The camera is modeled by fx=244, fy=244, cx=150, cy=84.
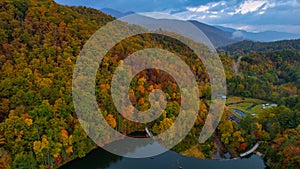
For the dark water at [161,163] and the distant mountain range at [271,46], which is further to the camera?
the distant mountain range at [271,46]

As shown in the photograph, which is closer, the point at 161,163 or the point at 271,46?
the point at 161,163

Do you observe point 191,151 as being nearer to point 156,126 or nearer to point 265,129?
point 156,126

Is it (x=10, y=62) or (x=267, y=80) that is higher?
(x=10, y=62)

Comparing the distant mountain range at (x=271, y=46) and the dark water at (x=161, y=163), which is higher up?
the distant mountain range at (x=271, y=46)

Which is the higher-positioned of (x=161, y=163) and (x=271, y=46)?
(x=271, y=46)

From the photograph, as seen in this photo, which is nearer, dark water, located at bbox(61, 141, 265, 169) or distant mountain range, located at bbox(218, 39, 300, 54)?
dark water, located at bbox(61, 141, 265, 169)

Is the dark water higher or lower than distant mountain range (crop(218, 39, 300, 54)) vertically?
lower

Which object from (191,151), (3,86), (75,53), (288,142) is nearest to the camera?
(288,142)

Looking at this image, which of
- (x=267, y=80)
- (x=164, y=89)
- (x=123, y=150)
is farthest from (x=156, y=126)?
(x=267, y=80)
